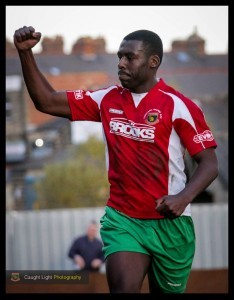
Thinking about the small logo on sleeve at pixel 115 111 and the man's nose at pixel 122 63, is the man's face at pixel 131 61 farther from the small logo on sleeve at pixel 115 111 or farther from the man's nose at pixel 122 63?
the small logo on sleeve at pixel 115 111

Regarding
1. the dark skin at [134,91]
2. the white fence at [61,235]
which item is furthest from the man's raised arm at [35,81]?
the white fence at [61,235]

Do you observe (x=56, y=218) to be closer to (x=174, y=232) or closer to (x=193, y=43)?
(x=174, y=232)

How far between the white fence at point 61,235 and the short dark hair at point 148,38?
32.3 feet

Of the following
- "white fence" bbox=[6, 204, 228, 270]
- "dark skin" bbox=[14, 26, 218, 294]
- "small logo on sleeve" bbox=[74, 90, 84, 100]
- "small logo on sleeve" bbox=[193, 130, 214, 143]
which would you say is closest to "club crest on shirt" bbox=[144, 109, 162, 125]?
"dark skin" bbox=[14, 26, 218, 294]

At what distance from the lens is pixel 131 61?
525 centimetres

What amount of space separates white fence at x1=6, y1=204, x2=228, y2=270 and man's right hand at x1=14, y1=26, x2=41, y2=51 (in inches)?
393

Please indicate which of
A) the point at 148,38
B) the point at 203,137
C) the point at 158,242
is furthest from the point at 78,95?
the point at 158,242

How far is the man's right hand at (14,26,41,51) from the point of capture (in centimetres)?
514

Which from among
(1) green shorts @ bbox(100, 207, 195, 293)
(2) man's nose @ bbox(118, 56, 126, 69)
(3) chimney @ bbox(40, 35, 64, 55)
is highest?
(3) chimney @ bbox(40, 35, 64, 55)

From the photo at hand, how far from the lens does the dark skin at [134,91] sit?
5.05m

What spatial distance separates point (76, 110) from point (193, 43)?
22703 millimetres

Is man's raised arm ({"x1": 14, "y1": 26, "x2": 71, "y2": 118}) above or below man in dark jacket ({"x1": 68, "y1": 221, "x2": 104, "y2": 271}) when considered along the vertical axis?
above

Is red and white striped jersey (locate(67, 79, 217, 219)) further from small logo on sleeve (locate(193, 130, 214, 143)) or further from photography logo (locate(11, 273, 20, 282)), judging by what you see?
photography logo (locate(11, 273, 20, 282))
